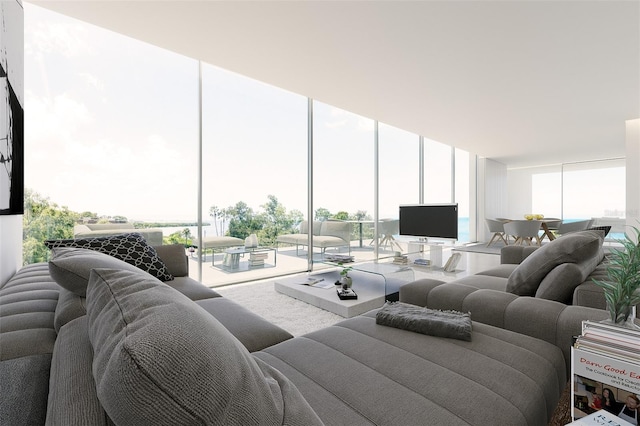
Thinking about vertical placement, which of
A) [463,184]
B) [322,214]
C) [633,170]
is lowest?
[322,214]

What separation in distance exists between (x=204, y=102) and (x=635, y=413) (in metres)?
4.41

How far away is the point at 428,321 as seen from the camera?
1.44 metres

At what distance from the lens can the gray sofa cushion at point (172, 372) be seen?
413 mm

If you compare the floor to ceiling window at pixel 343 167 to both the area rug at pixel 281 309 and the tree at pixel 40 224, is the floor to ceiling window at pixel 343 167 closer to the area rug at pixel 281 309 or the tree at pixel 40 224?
the area rug at pixel 281 309

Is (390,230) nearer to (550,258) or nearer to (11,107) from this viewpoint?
(550,258)

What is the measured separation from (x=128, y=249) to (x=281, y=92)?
3.50 m

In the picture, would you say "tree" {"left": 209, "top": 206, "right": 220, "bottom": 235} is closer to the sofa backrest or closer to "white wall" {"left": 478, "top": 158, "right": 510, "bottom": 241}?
the sofa backrest

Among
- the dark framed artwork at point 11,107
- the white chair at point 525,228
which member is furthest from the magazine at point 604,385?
the white chair at point 525,228

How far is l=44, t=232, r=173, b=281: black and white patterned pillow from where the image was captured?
2049 millimetres

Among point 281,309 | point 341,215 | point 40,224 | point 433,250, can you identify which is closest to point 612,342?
point 281,309

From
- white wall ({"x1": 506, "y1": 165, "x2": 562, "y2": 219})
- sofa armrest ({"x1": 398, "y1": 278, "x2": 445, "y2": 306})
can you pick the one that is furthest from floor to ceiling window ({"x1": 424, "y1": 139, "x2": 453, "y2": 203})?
sofa armrest ({"x1": 398, "y1": 278, "x2": 445, "y2": 306})

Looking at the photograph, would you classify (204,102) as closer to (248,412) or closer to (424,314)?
(424,314)

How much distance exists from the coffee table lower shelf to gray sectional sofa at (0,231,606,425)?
1139 mm

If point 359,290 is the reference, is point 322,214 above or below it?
above
